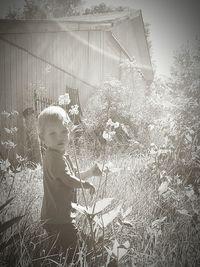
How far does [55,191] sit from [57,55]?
4.91 metres

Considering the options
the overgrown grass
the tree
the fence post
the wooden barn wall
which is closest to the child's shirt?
the overgrown grass

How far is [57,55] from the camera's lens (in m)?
5.93

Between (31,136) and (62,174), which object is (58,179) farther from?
(31,136)

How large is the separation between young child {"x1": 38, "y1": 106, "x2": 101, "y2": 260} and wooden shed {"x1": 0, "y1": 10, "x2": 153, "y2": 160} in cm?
288

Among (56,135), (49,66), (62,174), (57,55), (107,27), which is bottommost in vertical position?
(62,174)

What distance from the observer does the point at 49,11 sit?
16.8 m

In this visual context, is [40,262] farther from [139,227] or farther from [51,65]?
[51,65]

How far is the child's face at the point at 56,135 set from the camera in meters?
1.42

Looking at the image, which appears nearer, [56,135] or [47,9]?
[56,135]

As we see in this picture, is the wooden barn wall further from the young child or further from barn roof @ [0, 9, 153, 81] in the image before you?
the young child

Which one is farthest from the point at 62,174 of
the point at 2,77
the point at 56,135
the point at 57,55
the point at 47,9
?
the point at 47,9

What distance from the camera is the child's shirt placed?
55.4 inches

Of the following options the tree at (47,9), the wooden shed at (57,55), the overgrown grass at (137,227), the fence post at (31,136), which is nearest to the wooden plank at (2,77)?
the wooden shed at (57,55)

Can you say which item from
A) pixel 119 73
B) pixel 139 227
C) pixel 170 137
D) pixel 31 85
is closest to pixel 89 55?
pixel 119 73
